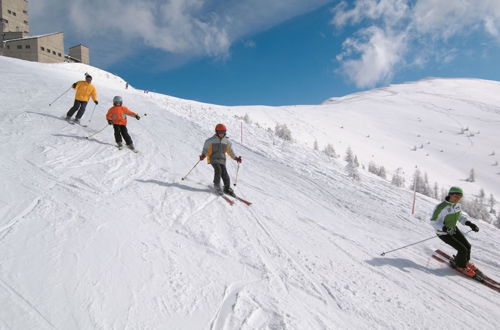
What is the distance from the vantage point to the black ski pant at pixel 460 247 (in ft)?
16.6

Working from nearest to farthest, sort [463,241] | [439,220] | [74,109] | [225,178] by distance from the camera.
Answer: [463,241] < [439,220] < [225,178] < [74,109]

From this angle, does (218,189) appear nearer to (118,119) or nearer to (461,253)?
(118,119)

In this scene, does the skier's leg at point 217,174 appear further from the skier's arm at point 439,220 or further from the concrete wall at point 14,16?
the concrete wall at point 14,16

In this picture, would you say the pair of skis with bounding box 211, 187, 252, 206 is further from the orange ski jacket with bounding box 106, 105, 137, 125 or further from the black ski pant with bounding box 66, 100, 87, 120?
the black ski pant with bounding box 66, 100, 87, 120

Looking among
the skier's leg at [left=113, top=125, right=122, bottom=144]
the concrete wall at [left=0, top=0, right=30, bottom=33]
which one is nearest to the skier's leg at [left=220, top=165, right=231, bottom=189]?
the skier's leg at [left=113, top=125, right=122, bottom=144]

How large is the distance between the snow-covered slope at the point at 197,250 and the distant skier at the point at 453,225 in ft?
1.36

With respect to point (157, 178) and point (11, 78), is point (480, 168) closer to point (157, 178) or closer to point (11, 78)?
point (157, 178)

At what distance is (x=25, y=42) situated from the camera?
151ft

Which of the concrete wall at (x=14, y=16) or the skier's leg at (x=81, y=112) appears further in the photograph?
the concrete wall at (x=14, y=16)

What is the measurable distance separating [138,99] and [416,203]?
58.4 ft

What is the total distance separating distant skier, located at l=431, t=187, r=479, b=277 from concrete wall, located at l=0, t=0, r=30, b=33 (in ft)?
234

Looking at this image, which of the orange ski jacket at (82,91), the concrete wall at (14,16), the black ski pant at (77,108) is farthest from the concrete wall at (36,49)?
the black ski pant at (77,108)

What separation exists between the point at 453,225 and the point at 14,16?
76.9m

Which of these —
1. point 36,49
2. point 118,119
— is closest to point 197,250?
point 118,119
